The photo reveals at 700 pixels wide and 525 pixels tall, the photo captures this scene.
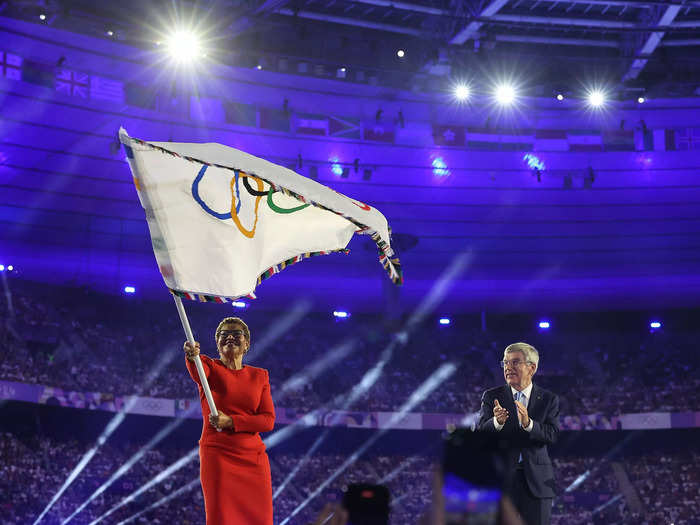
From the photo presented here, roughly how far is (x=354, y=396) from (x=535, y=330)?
7.20 metres

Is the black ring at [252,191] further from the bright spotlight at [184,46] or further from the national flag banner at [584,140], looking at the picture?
the national flag banner at [584,140]

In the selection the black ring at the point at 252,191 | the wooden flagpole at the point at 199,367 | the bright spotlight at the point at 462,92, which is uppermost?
the bright spotlight at the point at 462,92

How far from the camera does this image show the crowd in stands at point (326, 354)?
76.1 feet

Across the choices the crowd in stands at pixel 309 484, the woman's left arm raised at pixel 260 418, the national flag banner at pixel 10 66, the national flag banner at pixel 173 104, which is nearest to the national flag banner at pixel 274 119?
the national flag banner at pixel 173 104

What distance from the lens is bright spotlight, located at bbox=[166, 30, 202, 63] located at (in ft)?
52.6

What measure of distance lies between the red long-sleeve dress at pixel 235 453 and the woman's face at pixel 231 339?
0.31ft

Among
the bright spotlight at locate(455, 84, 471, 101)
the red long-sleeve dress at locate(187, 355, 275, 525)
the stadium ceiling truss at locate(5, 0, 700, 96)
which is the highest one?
the stadium ceiling truss at locate(5, 0, 700, 96)

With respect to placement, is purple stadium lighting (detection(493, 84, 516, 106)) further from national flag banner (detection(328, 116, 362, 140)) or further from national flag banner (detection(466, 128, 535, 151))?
national flag banner (detection(328, 116, 362, 140))

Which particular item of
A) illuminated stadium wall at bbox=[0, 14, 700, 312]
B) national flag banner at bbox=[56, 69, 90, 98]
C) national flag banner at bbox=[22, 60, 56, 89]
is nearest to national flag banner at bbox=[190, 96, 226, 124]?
illuminated stadium wall at bbox=[0, 14, 700, 312]

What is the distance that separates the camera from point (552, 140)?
20328 mm

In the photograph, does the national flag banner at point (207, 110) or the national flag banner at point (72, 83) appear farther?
the national flag banner at point (207, 110)

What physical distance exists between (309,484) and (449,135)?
10.9 metres

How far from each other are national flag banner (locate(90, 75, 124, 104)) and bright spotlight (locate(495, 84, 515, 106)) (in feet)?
26.9

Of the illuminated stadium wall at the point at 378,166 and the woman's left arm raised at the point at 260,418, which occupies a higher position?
the illuminated stadium wall at the point at 378,166
